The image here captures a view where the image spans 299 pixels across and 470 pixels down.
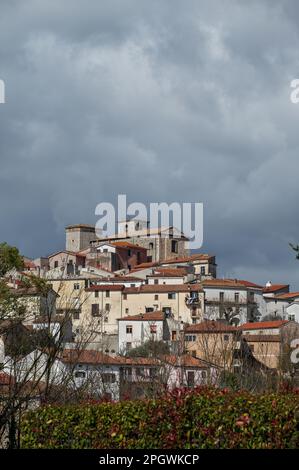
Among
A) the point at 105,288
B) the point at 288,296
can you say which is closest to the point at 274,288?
the point at 288,296

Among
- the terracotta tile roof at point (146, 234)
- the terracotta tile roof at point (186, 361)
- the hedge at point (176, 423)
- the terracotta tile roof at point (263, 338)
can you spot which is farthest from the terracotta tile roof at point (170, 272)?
the hedge at point (176, 423)

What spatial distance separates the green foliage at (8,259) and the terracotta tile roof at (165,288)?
76.5 m

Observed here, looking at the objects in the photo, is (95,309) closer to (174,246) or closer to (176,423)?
(174,246)

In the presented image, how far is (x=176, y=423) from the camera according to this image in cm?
1295

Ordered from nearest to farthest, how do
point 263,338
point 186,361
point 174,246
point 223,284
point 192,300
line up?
point 186,361 → point 263,338 → point 192,300 → point 223,284 → point 174,246

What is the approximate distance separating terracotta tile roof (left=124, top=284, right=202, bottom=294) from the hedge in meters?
89.3

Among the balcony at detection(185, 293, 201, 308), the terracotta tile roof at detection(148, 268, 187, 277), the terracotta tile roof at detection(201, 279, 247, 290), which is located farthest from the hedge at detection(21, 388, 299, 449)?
the terracotta tile roof at detection(148, 268, 187, 277)

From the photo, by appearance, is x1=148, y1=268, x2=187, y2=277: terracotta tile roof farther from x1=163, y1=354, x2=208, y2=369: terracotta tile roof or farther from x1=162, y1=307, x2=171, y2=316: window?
x1=163, y1=354, x2=208, y2=369: terracotta tile roof

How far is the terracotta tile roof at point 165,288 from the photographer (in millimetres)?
103188

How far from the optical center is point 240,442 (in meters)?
12.3

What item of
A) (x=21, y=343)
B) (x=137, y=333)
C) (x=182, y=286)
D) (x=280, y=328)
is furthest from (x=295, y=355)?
(x=182, y=286)

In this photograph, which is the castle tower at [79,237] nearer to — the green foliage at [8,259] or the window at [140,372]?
the window at [140,372]

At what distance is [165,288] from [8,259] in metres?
78.0

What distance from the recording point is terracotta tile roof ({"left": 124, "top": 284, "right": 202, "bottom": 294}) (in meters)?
103
